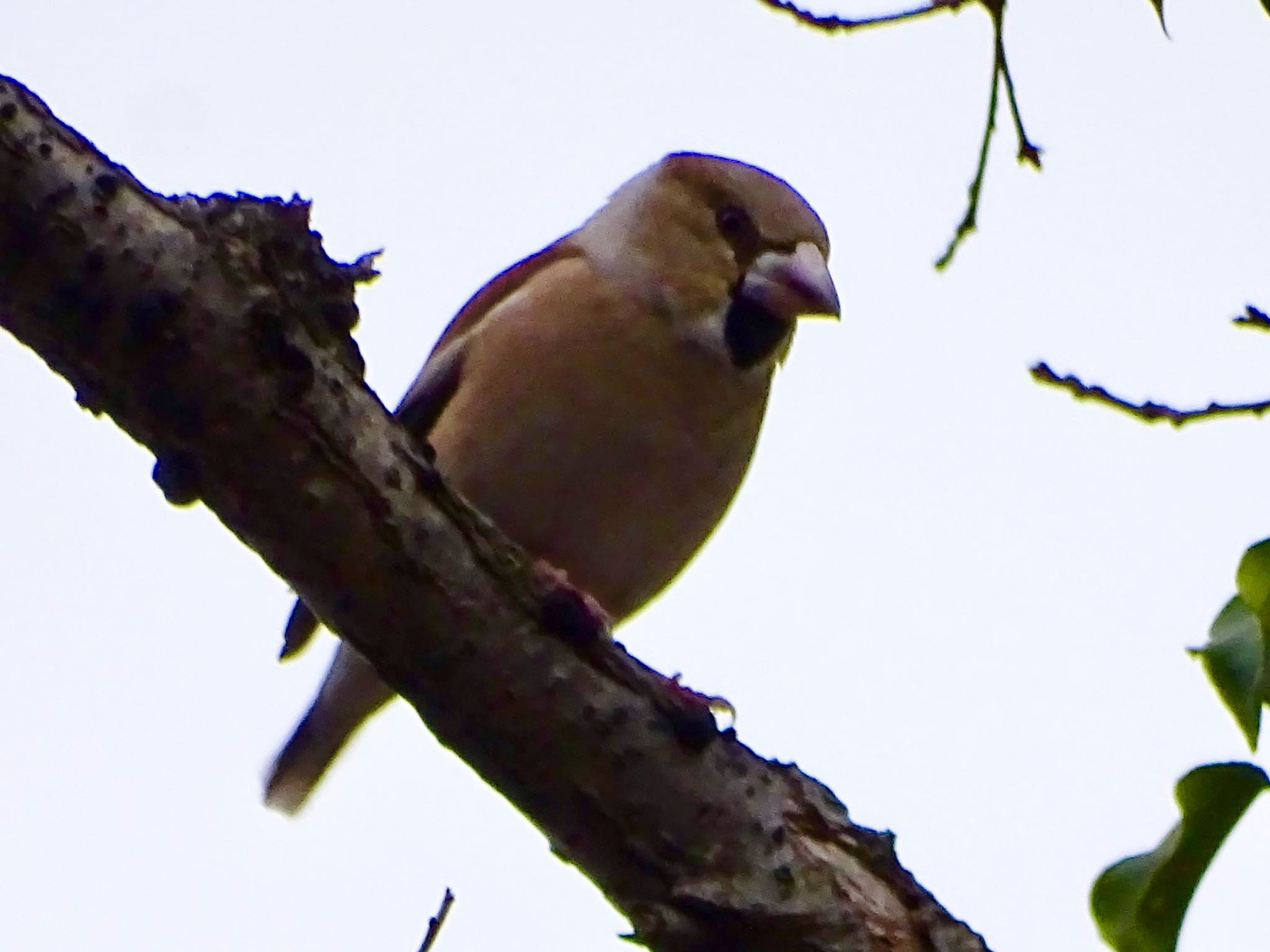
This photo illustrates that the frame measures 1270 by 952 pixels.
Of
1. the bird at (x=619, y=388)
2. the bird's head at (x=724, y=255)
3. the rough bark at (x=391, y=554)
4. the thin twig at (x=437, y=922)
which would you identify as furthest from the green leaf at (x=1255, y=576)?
the bird's head at (x=724, y=255)

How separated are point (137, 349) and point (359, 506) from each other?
377 mm

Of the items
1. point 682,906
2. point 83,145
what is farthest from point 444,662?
point 83,145

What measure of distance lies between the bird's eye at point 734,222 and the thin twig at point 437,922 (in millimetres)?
2165

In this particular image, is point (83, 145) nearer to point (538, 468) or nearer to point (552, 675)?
point (552, 675)

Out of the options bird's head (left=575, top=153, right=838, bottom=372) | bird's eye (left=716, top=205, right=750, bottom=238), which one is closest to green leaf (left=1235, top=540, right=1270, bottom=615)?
bird's head (left=575, top=153, right=838, bottom=372)

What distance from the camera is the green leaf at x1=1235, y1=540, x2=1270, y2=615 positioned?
2.05 m

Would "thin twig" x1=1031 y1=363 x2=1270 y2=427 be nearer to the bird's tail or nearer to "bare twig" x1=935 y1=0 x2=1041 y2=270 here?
"bare twig" x1=935 y1=0 x2=1041 y2=270

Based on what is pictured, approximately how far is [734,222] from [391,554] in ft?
6.49

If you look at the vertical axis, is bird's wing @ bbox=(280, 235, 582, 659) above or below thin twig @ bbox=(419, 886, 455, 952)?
above

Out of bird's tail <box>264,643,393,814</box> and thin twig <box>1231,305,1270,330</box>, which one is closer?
thin twig <box>1231,305,1270,330</box>

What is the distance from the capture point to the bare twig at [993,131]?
288cm

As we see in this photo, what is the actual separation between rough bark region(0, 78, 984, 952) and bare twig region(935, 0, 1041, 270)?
3.89 ft

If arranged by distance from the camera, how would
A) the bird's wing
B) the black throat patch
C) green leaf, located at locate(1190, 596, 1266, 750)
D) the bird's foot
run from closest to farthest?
green leaf, located at locate(1190, 596, 1266, 750)
the bird's foot
the black throat patch
the bird's wing

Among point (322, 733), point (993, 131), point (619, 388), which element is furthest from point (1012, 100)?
point (322, 733)
